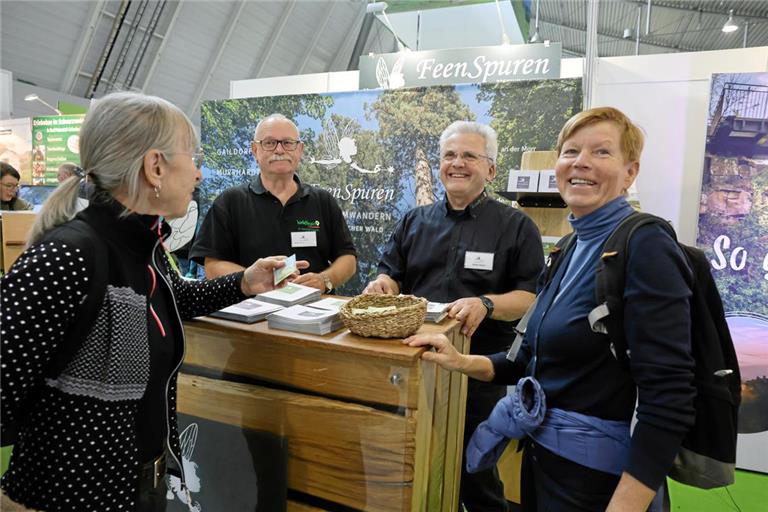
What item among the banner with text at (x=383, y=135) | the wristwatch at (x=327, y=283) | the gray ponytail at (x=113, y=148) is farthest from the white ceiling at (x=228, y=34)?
the gray ponytail at (x=113, y=148)

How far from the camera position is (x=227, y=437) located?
1551 millimetres

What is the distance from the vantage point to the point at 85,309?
93cm

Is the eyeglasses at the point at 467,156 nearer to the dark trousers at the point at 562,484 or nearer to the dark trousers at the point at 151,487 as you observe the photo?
the dark trousers at the point at 562,484

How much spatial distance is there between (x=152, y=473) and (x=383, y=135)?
154 inches

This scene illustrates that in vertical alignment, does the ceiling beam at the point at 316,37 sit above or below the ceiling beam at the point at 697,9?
below

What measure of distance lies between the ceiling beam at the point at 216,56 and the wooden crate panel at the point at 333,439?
10879 mm

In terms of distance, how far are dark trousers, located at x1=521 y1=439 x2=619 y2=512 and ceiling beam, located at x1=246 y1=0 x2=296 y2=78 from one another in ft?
40.1

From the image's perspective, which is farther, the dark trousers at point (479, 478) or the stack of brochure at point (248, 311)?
the dark trousers at point (479, 478)

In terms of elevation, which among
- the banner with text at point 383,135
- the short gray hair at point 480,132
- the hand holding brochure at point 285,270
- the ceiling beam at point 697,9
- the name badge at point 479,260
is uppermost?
the ceiling beam at point 697,9

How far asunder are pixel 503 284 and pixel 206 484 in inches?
57.4

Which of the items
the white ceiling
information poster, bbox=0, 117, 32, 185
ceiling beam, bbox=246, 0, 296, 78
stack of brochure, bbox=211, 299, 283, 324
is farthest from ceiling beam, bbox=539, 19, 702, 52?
stack of brochure, bbox=211, 299, 283, 324

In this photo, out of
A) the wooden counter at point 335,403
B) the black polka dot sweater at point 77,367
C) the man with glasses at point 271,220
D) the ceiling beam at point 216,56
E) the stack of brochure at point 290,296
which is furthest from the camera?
the ceiling beam at point 216,56

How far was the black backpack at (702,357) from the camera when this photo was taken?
3.44ft

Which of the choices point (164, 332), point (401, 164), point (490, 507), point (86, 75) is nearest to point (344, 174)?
point (401, 164)
